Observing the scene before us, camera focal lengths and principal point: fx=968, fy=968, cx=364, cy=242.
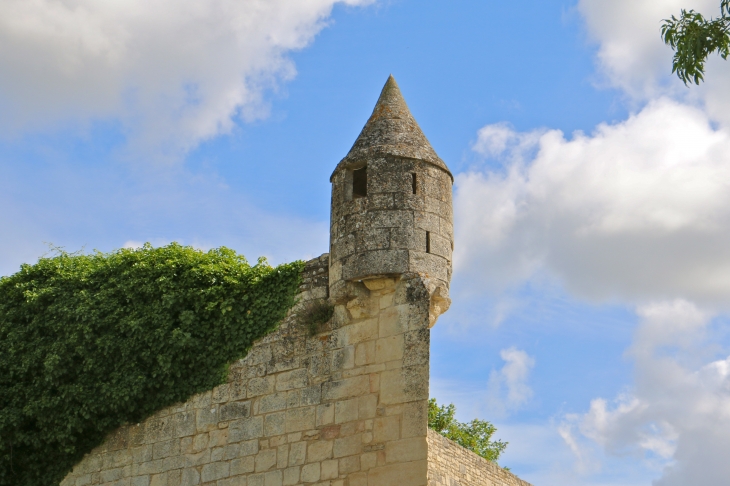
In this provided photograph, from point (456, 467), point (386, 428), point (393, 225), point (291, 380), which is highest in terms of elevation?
point (393, 225)

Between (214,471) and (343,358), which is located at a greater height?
(343,358)


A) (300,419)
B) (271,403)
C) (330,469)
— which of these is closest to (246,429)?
(271,403)

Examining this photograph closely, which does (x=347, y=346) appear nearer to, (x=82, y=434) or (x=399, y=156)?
(x=399, y=156)

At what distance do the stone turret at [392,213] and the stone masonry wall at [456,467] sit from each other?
14.8 feet

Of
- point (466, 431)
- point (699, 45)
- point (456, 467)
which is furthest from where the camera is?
point (466, 431)

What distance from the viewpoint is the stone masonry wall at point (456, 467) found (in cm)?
1360

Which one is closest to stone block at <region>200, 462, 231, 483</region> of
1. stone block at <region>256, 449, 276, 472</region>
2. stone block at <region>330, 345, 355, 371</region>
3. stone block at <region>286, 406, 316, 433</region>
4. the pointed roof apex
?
stone block at <region>256, 449, 276, 472</region>

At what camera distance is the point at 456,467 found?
14.1m

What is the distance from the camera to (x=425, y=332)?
30.3ft

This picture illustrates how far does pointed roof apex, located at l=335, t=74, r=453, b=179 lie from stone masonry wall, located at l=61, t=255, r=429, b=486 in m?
1.23

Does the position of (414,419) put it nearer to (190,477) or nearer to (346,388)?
(346,388)

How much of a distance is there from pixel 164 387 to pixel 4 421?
87.1 inches

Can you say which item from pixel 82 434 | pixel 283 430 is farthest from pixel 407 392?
pixel 82 434

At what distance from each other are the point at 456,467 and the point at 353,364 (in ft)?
16.9
